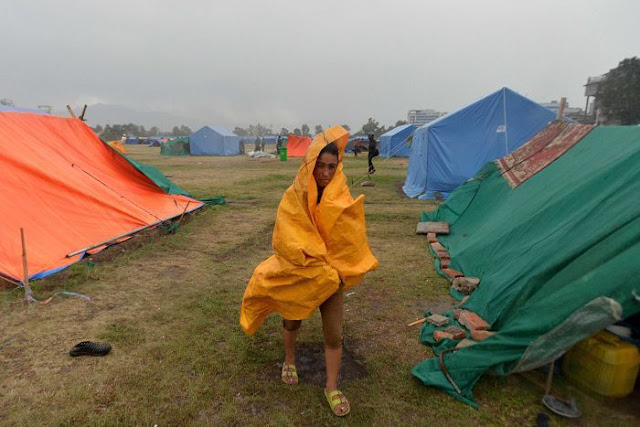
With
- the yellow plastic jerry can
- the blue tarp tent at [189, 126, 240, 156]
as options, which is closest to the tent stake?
the yellow plastic jerry can

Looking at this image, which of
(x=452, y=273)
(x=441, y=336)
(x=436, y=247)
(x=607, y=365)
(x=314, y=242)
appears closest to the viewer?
(x=314, y=242)

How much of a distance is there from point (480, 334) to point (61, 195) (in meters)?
5.83

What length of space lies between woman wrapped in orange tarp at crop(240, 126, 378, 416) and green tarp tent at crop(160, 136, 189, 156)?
3252 cm

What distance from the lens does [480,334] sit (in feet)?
9.46

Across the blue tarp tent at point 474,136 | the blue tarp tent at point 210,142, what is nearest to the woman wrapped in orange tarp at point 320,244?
the blue tarp tent at point 474,136

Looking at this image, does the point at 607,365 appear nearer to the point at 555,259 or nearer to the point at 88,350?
the point at 555,259

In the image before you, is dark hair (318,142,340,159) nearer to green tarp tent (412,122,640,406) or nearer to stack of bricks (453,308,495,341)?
green tarp tent (412,122,640,406)

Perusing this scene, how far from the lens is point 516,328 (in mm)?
2500

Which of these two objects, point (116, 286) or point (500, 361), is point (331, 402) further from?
point (116, 286)

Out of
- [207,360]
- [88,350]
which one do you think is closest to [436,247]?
[207,360]

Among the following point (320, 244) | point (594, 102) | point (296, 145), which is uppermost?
point (594, 102)

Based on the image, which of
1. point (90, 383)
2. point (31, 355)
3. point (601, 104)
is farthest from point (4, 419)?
point (601, 104)

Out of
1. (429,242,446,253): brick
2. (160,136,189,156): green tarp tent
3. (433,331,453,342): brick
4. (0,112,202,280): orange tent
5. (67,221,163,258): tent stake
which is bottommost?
(433,331,453,342): brick

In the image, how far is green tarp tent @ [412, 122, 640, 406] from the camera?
2273 millimetres
